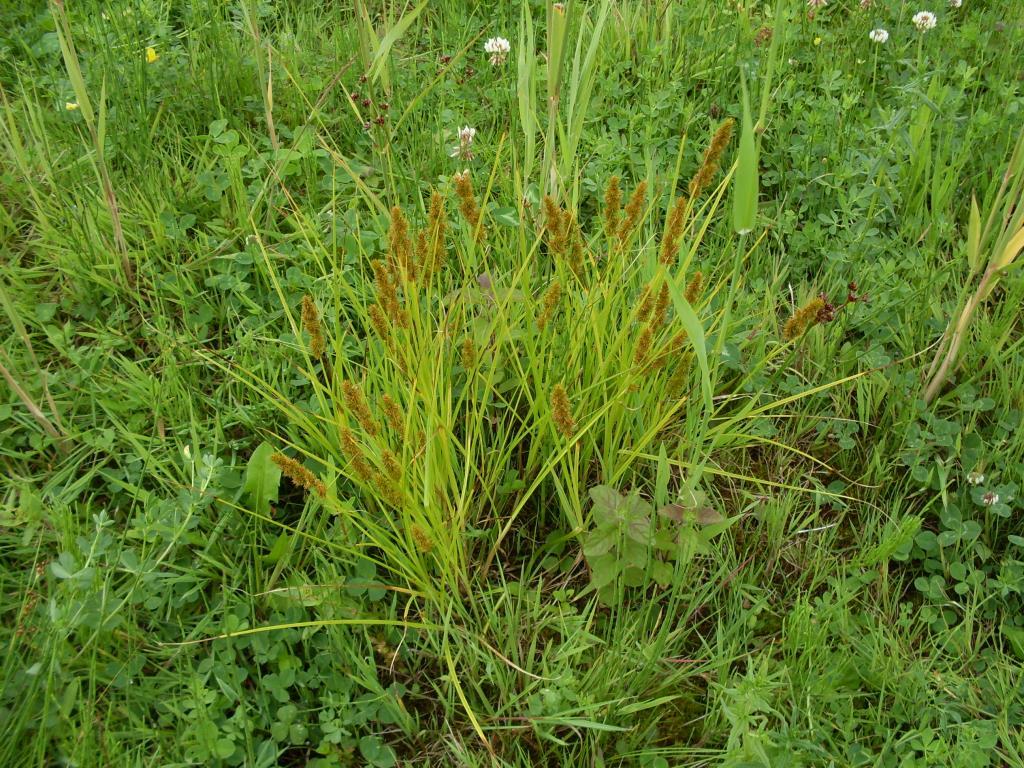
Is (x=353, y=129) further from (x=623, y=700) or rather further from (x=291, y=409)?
(x=623, y=700)

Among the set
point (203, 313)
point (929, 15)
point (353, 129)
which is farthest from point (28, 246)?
point (929, 15)

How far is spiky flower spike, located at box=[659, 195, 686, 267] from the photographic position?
1353 mm

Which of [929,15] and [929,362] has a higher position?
[929,15]

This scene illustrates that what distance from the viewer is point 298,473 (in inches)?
48.6

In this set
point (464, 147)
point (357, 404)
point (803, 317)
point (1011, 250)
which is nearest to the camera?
point (357, 404)

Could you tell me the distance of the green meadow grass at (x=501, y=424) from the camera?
4.63 feet

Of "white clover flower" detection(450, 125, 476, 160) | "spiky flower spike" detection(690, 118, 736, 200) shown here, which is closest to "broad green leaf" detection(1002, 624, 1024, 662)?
"spiky flower spike" detection(690, 118, 736, 200)

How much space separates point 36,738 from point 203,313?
0.98 meters

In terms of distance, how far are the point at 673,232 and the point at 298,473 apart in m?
0.70

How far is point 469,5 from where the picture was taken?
2.86m

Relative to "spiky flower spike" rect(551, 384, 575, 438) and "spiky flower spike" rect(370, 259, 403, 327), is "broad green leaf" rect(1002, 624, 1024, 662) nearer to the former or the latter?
→ "spiky flower spike" rect(551, 384, 575, 438)

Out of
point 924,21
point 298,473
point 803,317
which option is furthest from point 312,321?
point 924,21

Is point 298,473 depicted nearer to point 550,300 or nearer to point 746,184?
point 550,300

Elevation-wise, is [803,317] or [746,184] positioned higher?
[746,184]
